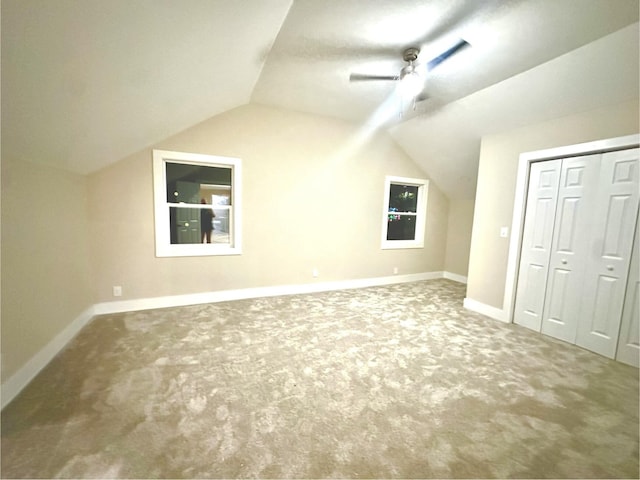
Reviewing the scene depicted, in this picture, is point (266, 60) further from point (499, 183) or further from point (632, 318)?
point (632, 318)

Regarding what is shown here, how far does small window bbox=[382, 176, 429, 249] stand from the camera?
485 cm

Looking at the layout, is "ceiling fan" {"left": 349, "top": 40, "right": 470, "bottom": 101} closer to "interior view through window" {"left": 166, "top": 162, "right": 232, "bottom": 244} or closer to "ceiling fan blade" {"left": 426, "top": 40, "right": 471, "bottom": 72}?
"ceiling fan blade" {"left": 426, "top": 40, "right": 471, "bottom": 72}

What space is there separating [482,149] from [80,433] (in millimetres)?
4697

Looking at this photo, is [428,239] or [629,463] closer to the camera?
[629,463]

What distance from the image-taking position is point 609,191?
240cm

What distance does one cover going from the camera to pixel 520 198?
3.03m

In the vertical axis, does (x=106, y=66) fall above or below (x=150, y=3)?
below

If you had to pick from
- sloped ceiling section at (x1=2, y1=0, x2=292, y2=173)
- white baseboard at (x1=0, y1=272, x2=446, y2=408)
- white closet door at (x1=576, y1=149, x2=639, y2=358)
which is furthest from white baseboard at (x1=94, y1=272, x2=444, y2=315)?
white closet door at (x1=576, y1=149, x2=639, y2=358)

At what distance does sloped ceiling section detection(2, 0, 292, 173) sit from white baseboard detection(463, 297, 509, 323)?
3938 millimetres

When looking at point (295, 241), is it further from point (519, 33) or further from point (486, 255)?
point (519, 33)

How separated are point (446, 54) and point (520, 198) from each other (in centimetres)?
194

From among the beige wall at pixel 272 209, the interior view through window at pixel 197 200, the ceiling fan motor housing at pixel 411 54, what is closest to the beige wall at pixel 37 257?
the beige wall at pixel 272 209

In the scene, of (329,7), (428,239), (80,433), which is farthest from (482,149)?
(80,433)

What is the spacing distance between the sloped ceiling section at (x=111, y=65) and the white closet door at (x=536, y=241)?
10.3 ft
